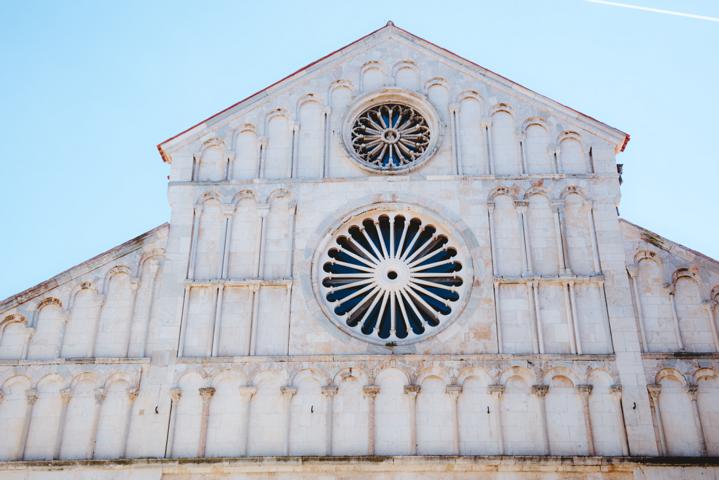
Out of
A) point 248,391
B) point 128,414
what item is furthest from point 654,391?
point 128,414

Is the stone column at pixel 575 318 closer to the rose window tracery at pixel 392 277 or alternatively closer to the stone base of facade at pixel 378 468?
the rose window tracery at pixel 392 277

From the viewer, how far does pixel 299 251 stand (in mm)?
16984

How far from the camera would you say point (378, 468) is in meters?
14.7

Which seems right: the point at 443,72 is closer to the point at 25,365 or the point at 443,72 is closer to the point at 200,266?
the point at 200,266

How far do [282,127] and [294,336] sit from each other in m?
4.69

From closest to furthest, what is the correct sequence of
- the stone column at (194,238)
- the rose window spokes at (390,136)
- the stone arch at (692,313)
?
the stone arch at (692,313), the stone column at (194,238), the rose window spokes at (390,136)

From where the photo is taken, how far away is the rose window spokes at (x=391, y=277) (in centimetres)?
1645

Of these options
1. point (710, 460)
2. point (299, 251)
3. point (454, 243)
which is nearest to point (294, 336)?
point (299, 251)

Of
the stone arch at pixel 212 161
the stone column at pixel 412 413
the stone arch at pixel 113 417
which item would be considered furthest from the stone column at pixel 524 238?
the stone arch at pixel 113 417

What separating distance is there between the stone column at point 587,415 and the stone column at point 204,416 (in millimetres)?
6177

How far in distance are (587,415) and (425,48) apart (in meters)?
8.36

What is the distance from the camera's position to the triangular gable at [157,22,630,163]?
18.1 meters

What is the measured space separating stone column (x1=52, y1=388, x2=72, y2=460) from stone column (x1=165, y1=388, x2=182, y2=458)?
5.78ft

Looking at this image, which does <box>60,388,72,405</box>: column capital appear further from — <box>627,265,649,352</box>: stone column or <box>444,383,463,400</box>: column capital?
<box>627,265,649,352</box>: stone column
